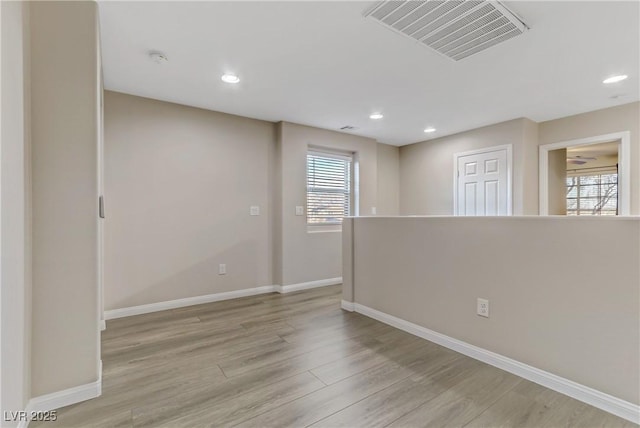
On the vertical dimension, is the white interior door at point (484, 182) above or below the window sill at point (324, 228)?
above

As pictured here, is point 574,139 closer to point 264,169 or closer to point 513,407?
point 513,407

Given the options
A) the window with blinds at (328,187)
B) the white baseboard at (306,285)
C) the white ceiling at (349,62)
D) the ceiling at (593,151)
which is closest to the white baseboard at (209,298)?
the white baseboard at (306,285)

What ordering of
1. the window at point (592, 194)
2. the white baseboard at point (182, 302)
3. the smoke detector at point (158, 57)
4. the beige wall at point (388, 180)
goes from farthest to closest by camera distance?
the window at point (592, 194) < the beige wall at point (388, 180) < the white baseboard at point (182, 302) < the smoke detector at point (158, 57)

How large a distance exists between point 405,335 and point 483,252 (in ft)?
3.35

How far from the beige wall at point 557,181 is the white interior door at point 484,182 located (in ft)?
2.89

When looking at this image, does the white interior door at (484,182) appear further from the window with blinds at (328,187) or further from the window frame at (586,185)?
the window frame at (586,185)

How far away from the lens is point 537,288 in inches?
76.1

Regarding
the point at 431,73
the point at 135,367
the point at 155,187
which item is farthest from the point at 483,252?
the point at 155,187

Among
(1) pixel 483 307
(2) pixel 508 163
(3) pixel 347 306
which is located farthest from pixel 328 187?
(1) pixel 483 307

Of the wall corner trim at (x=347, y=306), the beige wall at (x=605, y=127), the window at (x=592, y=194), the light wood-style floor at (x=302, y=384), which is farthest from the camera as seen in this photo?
the window at (x=592, y=194)

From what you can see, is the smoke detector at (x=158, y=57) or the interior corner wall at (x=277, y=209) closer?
the smoke detector at (x=158, y=57)

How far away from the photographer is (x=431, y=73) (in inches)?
110

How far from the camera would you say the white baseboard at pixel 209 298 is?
321 centimetres

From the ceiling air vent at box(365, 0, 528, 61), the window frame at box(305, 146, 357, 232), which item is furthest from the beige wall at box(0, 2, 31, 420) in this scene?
the window frame at box(305, 146, 357, 232)
